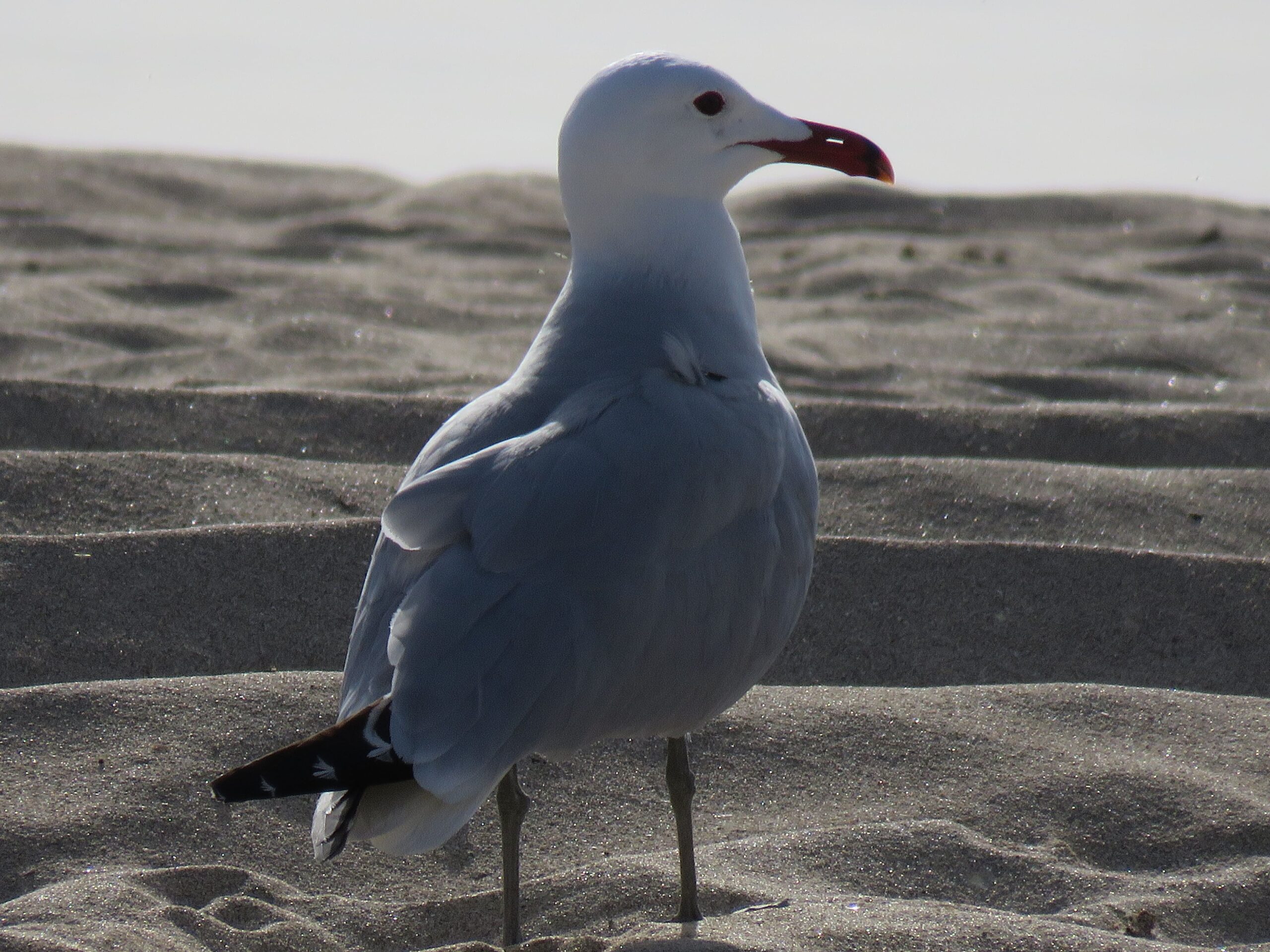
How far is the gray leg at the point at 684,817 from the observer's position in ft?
7.89

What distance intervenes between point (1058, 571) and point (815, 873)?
134 cm

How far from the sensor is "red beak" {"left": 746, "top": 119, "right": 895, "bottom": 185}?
3053 millimetres

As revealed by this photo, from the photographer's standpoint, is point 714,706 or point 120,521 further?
point 120,521

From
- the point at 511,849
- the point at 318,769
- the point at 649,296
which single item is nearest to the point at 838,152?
the point at 649,296

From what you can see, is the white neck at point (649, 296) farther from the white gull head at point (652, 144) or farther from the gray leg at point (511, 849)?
the gray leg at point (511, 849)

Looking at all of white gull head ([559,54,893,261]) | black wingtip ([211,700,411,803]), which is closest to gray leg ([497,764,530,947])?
black wingtip ([211,700,411,803])

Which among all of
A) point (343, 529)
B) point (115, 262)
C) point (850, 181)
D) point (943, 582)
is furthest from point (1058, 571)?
point (850, 181)

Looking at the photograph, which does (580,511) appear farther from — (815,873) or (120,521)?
(120,521)

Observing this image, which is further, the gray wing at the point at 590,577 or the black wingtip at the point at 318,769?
the gray wing at the point at 590,577

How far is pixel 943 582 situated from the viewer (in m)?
3.58

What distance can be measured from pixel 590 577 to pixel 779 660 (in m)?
1.34

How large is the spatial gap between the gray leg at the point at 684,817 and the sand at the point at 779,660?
7 cm

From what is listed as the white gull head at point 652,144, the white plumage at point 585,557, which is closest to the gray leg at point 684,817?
the white plumage at point 585,557

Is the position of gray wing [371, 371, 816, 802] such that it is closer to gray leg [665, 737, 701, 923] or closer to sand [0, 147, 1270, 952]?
gray leg [665, 737, 701, 923]
